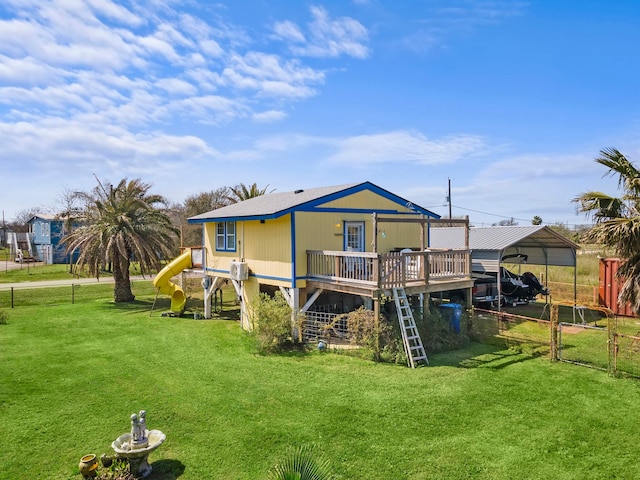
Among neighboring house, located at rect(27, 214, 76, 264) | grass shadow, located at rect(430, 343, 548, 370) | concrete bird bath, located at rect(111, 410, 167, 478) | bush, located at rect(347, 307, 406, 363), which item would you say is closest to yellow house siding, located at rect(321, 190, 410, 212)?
bush, located at rect(347, 307, 406, 363)

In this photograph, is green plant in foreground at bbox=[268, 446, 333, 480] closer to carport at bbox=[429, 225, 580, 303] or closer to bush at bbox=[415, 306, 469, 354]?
bush at bbox=[415, 306, 469, 354]

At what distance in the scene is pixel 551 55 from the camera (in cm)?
1424

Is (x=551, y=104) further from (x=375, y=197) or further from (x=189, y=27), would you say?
(x=189, y=27)

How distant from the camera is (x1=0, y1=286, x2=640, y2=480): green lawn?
19.3 ft

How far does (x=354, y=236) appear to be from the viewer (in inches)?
559

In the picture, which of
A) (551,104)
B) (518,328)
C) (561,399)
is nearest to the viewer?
(561,399)

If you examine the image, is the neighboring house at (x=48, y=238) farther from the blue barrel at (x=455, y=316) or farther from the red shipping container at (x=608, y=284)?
the red shipping container at (x=608, y=284)

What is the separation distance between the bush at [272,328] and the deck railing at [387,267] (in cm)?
156

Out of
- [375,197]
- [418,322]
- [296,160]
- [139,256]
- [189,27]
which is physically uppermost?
[189,27]

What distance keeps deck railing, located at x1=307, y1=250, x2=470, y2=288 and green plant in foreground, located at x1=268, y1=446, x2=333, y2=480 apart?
5239 mm

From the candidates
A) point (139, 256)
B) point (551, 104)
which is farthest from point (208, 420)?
point (551, 104)

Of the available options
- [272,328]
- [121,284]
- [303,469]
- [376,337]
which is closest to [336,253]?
[376,337]

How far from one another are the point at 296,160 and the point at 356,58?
843cm

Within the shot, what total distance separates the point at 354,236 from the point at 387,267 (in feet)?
11.4
